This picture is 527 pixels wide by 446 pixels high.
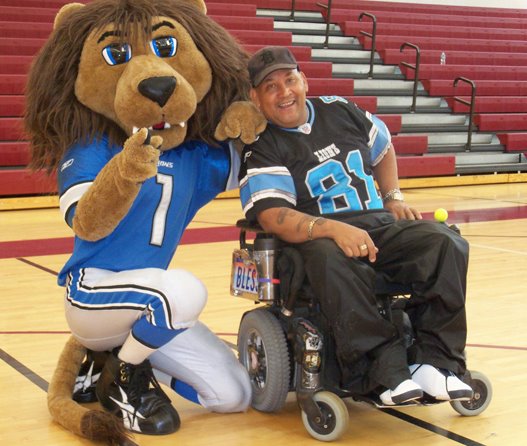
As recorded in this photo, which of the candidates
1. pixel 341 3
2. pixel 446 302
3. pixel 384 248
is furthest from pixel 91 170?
Result: pixel 341 3

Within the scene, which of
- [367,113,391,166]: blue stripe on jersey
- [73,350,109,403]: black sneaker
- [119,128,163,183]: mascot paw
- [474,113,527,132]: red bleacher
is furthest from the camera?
[474,113,527,132]: red bleacher

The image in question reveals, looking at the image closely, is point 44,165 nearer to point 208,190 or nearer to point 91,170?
point 91,170

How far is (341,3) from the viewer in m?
11.5

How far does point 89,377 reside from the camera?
8.46ft

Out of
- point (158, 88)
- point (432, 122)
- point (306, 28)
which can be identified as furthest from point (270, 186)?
point (306, 28)

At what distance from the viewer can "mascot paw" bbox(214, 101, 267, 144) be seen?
248 centimetres

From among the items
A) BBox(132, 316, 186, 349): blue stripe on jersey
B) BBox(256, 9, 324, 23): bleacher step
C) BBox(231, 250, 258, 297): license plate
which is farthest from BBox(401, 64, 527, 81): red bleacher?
BBox(132, 316, 186, 349): blue stripe on jersey

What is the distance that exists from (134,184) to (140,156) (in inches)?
3.7

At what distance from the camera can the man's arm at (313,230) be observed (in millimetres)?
2283

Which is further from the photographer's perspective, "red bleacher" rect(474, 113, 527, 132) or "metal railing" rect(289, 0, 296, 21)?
"metal railing" rect(289, 0, 296, 21)

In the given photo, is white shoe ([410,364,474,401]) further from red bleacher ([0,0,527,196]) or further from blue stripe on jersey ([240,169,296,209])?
red bleacher ([0,0,527,196])

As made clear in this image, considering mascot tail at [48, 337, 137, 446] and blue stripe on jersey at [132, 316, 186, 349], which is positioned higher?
blue stripe on jersey at [132, 316, 186, 349]

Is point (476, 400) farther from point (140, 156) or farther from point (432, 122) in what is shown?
point (432, 122)

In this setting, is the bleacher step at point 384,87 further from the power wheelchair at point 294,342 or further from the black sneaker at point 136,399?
the black sneaker at point 136,399
